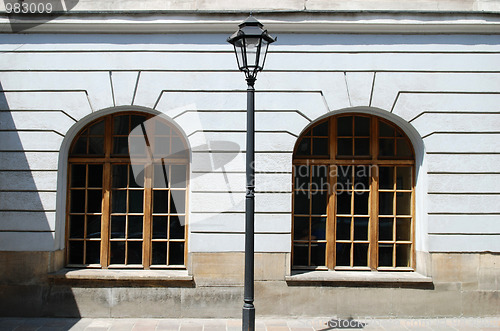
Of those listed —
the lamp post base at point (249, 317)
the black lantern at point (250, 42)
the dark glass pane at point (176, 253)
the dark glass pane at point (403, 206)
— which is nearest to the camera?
the black lantern at point (250, 42)

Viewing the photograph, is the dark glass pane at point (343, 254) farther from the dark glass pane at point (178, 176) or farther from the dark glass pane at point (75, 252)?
the dark glass pane at point (75, 252)

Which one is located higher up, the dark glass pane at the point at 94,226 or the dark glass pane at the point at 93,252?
the dark glass pane at the point at 94,226

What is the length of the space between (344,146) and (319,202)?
115 cm

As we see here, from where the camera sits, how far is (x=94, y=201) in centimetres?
769

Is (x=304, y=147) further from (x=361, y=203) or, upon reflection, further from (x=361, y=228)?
(x=361, y=228)

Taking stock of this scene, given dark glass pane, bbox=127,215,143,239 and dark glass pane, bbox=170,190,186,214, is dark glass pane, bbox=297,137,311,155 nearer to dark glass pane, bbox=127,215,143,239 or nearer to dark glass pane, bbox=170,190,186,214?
dark glass pane, bbox=170,190,186,214

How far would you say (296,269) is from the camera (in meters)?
7.61

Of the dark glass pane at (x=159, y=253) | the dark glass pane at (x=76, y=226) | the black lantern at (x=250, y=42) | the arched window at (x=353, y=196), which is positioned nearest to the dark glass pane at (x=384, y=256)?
the arched window at (x=353, y=196)

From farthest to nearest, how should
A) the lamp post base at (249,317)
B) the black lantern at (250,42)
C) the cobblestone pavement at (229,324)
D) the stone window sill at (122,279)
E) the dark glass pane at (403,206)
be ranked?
the dark glass pane at (403,206), the stone window sill at (122,279), the cobblestone pavement at (229,324), the lamp post base at (249,317), the black lantern at (250,42)

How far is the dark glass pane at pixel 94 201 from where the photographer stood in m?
7.68

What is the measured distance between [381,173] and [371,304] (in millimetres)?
2359

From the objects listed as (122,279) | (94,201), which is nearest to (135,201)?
(94,201)

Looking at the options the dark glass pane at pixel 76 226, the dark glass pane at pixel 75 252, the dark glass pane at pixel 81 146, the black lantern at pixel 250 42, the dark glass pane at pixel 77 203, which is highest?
the black lantern at pixel 250 42

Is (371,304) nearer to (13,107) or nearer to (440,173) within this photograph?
(440,173)
